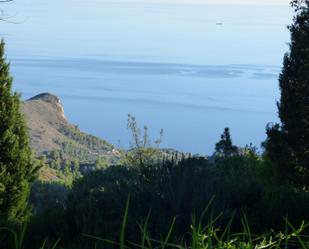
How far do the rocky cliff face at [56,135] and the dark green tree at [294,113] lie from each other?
7567 centimetres

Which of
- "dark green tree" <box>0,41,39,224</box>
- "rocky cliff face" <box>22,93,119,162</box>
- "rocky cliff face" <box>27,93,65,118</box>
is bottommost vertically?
"dark green tree" <box>0,41,39,224</box>

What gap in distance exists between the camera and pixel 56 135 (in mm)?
111125

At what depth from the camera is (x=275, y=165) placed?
534 inches

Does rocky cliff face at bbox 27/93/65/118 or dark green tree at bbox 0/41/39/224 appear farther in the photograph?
rocky cliff face at bbox 27/93/65/118

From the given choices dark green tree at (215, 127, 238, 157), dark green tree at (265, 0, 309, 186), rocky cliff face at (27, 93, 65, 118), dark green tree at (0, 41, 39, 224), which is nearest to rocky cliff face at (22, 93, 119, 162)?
rocky cliff face at (27, 93, 65, 118)

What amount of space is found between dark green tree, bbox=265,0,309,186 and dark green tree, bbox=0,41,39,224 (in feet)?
22.8

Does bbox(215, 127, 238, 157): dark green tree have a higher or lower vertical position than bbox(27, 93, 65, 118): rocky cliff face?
lower

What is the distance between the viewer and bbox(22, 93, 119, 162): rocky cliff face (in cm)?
9994

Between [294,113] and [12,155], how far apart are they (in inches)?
305

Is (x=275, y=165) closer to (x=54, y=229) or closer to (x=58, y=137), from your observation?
(x=54, y=229)

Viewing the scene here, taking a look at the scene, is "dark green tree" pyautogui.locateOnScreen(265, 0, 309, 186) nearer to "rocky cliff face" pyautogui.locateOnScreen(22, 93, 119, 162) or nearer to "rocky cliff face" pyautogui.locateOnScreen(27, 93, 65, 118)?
"rocky cliff face" pyautogui.locateOnScreen(22, 93, 119, 162)

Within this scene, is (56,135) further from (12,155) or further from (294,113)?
(294,113)

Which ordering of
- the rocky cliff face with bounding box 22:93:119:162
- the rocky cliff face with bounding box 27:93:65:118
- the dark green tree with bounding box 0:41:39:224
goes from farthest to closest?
the rocky cliff face with bounding box 27:93:65:118
the rocky cliff face with bounding box 22:93:119:162
the dark green tree with bounding box 0:41:39:224

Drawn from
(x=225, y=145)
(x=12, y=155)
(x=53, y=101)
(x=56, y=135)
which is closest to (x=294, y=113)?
(x=12, y=155)
